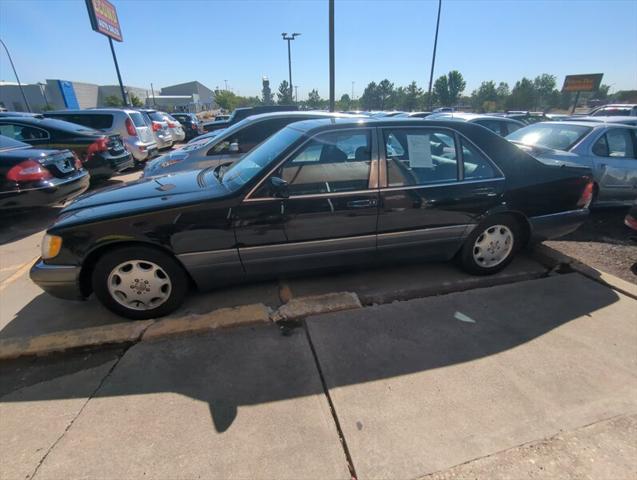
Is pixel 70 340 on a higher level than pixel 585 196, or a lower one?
lower

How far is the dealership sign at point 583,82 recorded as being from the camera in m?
29.1

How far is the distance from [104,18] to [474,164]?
986 inches

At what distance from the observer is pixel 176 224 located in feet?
8.23

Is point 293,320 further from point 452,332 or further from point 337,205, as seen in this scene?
point 452,332

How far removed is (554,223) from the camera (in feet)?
11.1

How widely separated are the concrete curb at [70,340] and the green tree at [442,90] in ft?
197

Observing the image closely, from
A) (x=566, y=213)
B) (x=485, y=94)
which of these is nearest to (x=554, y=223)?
(x=566, y=213)

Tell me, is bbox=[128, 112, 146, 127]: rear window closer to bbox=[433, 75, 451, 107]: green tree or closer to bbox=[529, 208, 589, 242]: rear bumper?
bbox=[529, 208, 589, 242]: rear bumper

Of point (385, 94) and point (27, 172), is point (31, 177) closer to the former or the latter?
point (27, 172)

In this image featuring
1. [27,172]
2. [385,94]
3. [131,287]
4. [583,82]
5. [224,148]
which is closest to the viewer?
[131,287]

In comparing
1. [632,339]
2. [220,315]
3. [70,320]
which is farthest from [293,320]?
[632,339]

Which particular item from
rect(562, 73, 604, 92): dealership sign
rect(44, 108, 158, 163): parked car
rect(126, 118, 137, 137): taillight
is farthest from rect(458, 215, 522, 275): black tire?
rect(562, 73, 604, 92): dealership sign

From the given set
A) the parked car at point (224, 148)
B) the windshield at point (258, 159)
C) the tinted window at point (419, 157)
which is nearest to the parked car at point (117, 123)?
the parked car at point (224, 148)

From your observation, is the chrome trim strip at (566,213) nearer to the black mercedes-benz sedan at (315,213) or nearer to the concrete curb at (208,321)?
the black mercedes-benz sedan at (315,213)
